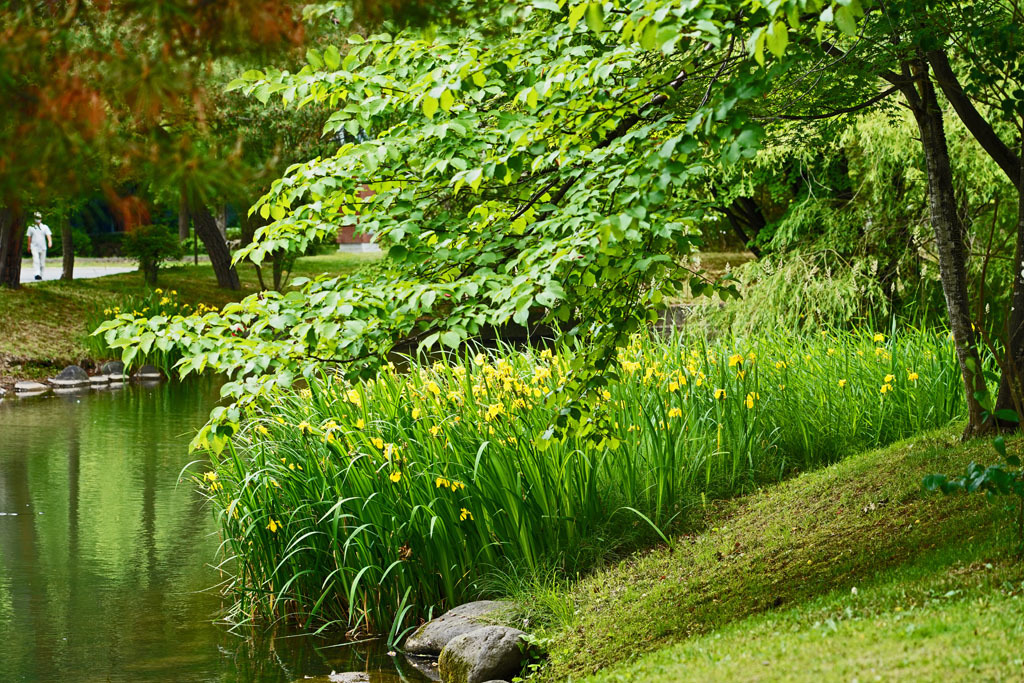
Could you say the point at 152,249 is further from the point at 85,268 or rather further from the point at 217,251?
the point at 85,268

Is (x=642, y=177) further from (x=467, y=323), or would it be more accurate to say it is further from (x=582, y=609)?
(x=582, y=609)

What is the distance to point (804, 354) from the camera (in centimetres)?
871

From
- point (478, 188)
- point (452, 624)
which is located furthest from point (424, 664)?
point (478, 188)

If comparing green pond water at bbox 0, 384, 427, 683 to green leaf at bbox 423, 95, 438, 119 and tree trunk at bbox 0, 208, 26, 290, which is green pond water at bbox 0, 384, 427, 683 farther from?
tree trunk at bbox 0, 208, 26, 290

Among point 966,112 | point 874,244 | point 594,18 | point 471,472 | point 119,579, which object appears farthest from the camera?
point 874,244

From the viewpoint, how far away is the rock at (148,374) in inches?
714

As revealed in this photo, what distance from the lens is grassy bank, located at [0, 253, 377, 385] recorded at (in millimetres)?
17578

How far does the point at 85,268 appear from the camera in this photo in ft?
103

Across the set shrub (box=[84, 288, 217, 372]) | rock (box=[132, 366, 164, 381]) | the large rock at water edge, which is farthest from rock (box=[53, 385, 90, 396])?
rock (box=[132, 366, 164, 381])

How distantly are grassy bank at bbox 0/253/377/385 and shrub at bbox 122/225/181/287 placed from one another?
359 millimetres

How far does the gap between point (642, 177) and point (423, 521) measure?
306 cm

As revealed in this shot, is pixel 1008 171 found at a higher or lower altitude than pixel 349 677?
higher

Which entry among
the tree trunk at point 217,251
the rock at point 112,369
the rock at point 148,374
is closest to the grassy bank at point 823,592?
the rock at point 112,369

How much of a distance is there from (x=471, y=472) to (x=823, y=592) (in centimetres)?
224
